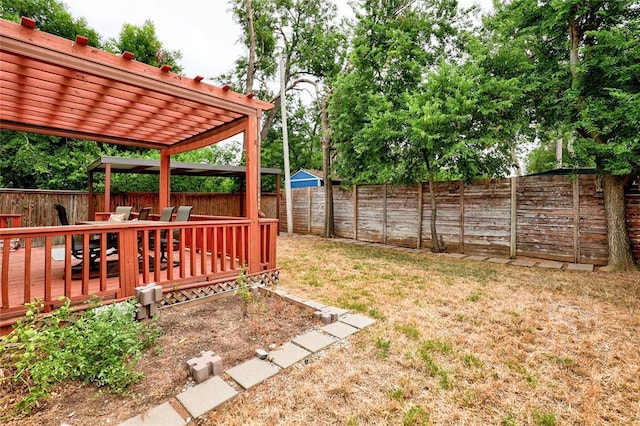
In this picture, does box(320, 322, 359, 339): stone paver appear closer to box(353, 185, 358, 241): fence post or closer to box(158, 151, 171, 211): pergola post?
box(158, 151, 171, 211): pergola post

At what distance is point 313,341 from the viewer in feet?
8.59

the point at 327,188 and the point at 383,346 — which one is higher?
the point at 327,188

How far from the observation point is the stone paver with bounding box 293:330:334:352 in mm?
2512

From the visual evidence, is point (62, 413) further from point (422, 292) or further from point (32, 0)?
point (32, 0)

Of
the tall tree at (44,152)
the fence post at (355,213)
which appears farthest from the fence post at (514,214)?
the tall tree at (44,152)

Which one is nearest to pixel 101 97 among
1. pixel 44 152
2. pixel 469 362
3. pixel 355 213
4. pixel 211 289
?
pixel 211 289

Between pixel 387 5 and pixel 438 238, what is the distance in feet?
21.8

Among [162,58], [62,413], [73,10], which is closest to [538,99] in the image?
[62,413]

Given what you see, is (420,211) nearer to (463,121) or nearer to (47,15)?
(463,121)

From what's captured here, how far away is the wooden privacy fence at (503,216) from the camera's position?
5539mm

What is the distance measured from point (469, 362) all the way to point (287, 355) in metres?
1.48

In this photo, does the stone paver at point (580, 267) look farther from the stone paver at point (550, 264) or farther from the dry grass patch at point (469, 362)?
the dry grass patch at point (469, 362)

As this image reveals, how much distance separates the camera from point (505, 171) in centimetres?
657

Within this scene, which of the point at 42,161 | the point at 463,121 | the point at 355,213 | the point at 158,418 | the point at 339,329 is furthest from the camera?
the point at 42,161
